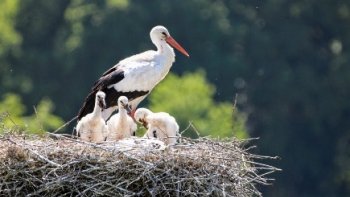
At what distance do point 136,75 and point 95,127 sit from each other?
7.52 feet

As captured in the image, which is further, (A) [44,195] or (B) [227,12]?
(B) [227,12]

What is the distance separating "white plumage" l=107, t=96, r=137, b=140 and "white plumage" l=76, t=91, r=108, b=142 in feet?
0.33

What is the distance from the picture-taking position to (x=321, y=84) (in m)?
36.3

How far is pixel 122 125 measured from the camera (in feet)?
45.4

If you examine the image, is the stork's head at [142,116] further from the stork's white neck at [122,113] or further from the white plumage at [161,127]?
the stork's white neck at [122,113]

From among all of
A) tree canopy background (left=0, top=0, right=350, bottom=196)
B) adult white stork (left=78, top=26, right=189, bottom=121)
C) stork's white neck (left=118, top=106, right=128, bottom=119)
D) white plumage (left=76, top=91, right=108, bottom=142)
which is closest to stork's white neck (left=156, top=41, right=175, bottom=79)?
adult white stork (left=78, top=26, right=189, bottom=121)

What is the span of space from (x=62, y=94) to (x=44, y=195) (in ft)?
73.8

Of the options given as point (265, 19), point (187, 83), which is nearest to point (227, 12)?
point (265, 19)

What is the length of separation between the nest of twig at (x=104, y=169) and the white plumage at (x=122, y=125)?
1145 mm

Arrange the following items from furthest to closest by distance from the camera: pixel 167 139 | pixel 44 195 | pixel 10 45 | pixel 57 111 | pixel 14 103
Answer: pixel 10 45 → pixel 57 111 → pixel 14 103 → pixel 167 139 → pixel 44 195

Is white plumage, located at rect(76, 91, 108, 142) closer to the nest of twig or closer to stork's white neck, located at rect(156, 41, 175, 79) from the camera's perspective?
the nest of twig

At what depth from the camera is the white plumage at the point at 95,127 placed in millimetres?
13516

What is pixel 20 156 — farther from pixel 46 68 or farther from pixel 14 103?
pixel 46 68

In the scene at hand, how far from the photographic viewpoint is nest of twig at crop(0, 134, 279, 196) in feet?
39.7
